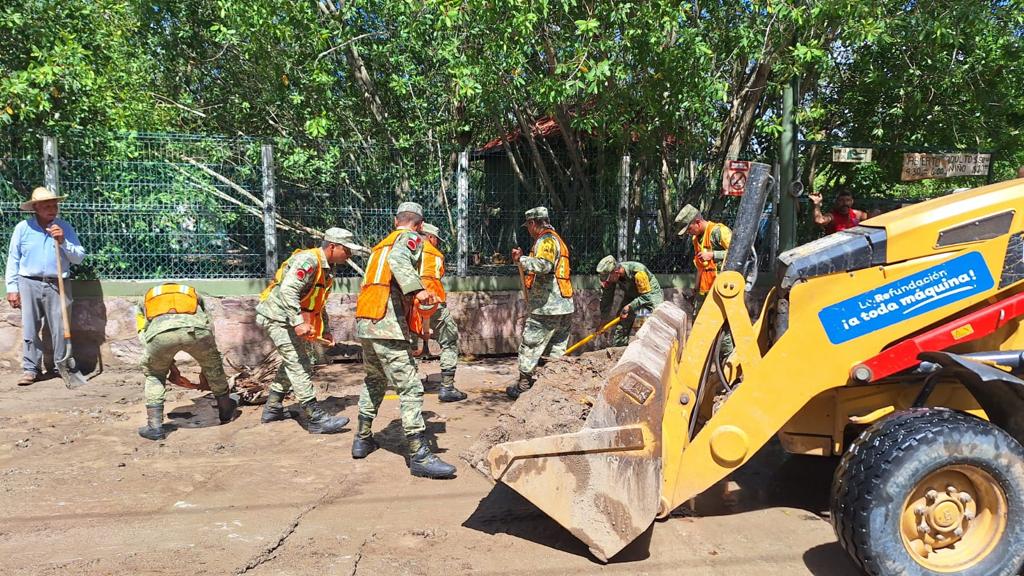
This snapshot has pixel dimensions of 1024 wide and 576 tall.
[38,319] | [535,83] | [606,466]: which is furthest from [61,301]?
[606,466]

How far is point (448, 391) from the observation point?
22.5 feet

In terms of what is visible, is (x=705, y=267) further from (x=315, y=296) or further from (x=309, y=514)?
(x=309, y=514)

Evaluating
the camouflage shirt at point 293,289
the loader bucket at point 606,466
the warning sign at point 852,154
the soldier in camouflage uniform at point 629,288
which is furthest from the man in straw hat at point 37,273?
the warning sign at point 852,154

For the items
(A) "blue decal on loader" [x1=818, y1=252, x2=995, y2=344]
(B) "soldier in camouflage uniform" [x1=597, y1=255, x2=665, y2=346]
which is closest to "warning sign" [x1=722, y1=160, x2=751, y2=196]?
(B) "soldier in camouflage uniform" [x1=597, y1=255, x2=665, y2=346]

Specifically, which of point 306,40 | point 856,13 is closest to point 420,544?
point 856,13

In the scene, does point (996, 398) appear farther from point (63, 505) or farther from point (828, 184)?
point (828, 184)

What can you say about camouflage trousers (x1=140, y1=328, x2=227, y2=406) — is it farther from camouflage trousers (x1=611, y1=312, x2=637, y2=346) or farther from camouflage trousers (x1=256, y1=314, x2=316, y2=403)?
camouflage trousers (x1=611, y1=312, x2=637, y2=346)

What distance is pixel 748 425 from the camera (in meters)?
3.22

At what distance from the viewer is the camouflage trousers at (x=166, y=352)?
5406mm

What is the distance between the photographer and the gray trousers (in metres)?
7.09

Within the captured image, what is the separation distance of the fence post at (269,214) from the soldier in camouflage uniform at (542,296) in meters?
3.02

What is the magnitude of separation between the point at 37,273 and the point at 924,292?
303 inches

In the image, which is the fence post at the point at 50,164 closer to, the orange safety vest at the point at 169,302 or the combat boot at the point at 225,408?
the orange safety vest at the point at 169,302

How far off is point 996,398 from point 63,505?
4936 mm
